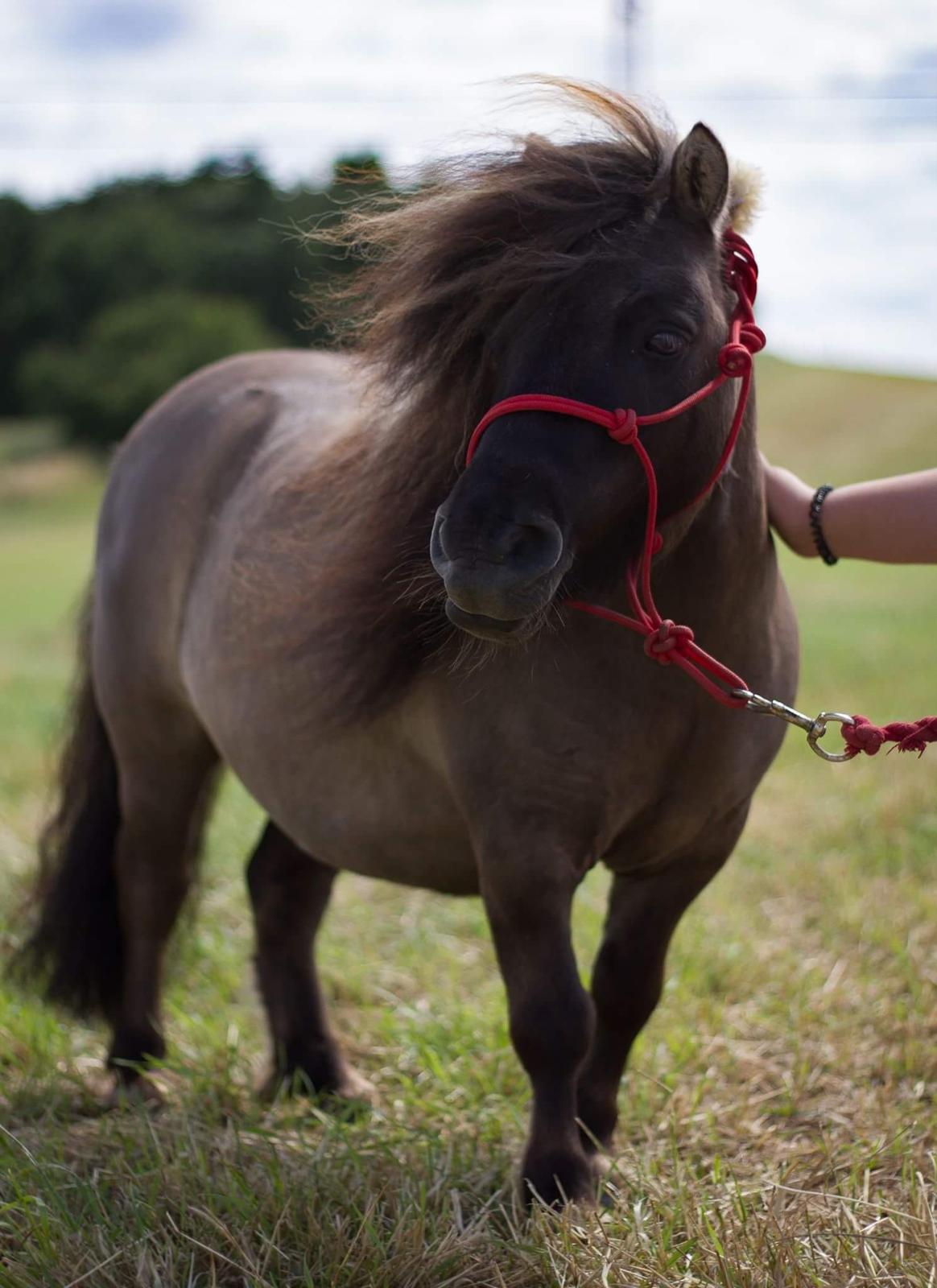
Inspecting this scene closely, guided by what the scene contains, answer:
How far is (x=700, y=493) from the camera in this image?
91.1 inches

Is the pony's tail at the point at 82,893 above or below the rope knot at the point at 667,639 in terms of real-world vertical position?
below

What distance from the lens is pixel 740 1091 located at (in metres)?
3.20

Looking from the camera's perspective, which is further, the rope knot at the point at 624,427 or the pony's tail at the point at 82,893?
the pony's tail at the point at 82,893

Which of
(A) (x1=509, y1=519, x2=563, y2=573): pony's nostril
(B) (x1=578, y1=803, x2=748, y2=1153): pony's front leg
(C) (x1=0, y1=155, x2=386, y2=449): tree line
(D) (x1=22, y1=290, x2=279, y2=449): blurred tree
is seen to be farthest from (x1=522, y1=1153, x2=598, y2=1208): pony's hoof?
(C) (x1=0, y1=155, x2=386, y2=449): tree line

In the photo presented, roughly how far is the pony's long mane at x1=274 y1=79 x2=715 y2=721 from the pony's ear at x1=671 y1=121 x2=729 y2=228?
0.04 meters

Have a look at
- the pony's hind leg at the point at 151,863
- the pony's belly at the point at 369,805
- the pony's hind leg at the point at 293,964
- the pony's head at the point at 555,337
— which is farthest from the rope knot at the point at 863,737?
the pony's hind leg at the point at 151,863

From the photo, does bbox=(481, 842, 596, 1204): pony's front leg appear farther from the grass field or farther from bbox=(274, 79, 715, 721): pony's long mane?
bbox=(274, 79, 715, 721): pony's long mane

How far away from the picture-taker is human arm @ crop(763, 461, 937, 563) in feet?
9.09

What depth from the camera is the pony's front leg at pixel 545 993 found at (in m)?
2.47

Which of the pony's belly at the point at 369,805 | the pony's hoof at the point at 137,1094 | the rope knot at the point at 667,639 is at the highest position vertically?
the rope knot at the point at 667,639

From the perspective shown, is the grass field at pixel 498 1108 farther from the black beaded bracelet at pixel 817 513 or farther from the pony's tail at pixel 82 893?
the black beaded bracelet at pixel 817 513

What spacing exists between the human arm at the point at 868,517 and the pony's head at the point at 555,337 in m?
0.60

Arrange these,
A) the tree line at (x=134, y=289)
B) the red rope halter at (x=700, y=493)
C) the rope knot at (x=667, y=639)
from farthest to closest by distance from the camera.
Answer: the tree line at (x=134, y=289), the rope knot at (x=667, y=639), the red rope halter at (x=700, y=493)

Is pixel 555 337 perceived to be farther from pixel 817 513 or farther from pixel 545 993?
pixel 545 993
